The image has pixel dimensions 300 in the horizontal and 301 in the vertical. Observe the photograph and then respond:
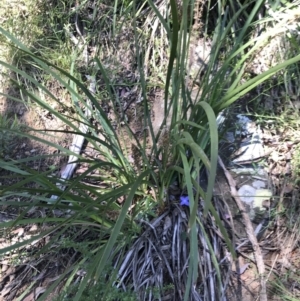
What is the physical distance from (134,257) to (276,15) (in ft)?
3.61

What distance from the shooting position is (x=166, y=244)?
1.61 m

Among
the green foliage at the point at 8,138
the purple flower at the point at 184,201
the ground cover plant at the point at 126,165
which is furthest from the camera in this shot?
the green foliage at the point at 8,138

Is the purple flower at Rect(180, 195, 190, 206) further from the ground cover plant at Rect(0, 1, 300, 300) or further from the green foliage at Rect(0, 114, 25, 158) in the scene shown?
the green foliage at Rect(0, 114, 25, 158)

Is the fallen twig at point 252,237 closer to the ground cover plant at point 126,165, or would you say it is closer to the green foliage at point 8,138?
the ground cover plant at point 126,165

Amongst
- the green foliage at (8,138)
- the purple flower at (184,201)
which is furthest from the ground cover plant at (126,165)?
the green foliage at (8,138)

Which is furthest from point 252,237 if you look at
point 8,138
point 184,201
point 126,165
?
point 8,138

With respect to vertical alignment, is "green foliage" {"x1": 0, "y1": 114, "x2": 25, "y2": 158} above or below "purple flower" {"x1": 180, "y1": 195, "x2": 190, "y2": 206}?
above

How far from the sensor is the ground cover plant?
54.2 inches

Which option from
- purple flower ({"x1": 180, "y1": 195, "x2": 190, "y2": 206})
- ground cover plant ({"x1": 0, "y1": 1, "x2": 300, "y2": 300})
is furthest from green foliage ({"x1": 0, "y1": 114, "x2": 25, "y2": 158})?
purple flower ({"x1": 180, "y1": 195, "x2": 190, "y2": 206})

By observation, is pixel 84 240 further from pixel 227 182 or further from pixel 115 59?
pixel 115 59

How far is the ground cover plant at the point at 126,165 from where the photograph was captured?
1377mm

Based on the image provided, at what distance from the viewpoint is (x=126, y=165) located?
5.63 ft

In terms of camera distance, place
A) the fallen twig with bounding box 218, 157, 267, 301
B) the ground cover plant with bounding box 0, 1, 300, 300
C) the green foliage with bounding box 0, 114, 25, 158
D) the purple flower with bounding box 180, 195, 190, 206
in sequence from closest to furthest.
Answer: the ground cover plant with bounding box 0, 1, 300, 300 → the fallen twig with bounding box 218, 157, 267, 301 → the purple flower with bounding box 180, 195, 190, 206 → the green foliage with bounding box 0, 114, 25, 158

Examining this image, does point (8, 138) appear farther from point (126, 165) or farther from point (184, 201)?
point (184, 201)
